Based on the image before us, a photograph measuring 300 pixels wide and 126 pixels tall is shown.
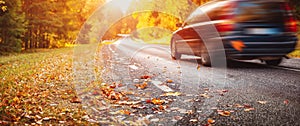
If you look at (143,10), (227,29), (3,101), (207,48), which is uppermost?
(143,10)

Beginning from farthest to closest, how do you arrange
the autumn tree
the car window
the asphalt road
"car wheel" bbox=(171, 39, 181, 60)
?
the autumn tree < "car wheel" bbox=(171, 39, 181, 60) < the car window < the asphalt road

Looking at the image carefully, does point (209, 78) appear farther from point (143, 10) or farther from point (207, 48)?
point (143, 10)

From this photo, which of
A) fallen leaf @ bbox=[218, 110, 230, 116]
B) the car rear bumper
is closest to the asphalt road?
fallen leaf @ bbox=[218, 110, 230, 116]

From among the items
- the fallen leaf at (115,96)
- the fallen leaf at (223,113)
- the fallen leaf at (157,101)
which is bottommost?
the fallen leaf at (115,96)

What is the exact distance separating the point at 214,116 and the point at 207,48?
475 centimetres

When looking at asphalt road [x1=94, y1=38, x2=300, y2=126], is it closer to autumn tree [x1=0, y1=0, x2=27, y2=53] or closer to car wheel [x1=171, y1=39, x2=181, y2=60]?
car wheel [x1=171, y1=39, x2=181, y2=60]

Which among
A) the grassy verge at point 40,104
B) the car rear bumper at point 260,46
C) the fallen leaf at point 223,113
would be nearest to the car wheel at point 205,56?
the car rear bumper at point 260,46

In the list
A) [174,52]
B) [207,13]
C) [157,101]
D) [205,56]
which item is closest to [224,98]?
[157,101]

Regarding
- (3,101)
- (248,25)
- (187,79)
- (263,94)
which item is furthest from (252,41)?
(3,101)

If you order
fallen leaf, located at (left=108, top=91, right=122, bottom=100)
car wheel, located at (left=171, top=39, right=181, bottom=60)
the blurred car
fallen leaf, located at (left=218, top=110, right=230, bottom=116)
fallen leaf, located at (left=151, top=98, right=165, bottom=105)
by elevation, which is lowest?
fallen leaf, located at (left=108, top=91, right=122, bottom=100)

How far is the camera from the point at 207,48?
8.09 m

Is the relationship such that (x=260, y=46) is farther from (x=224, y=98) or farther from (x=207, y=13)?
(x=224, y=98)

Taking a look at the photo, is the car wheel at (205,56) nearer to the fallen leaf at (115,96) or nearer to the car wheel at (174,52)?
the car wheel at (174,52)

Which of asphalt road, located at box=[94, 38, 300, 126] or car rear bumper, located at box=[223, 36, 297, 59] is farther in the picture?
car rear bumper, located at box=[223, 36, 297, 59]
